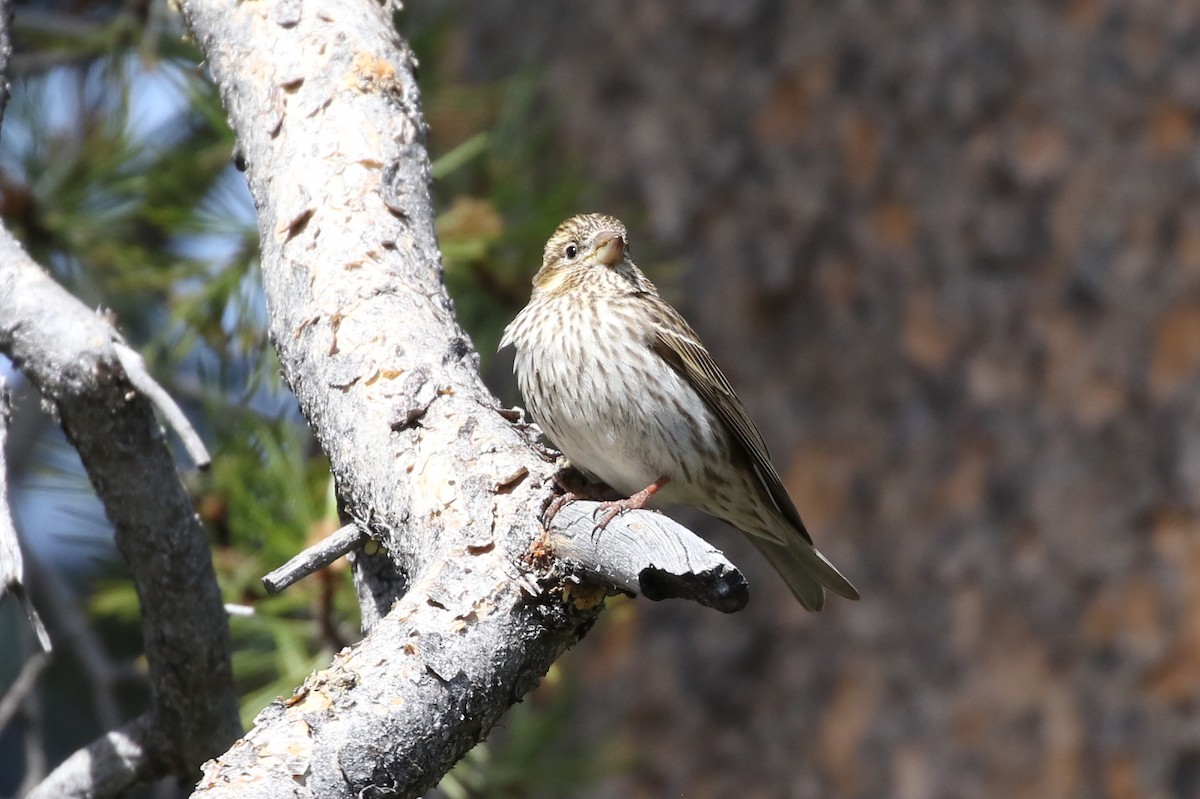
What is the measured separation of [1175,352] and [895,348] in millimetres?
1219

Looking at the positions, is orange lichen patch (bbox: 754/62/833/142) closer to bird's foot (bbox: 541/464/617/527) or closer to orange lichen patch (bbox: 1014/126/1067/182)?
orange lichen patch (bbox: 1014/126/1067/182)

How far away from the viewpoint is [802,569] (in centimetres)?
365

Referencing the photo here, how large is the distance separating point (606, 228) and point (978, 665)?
318 centimetres

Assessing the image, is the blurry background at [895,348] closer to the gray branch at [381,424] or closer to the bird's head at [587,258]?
the bird's head at [587,258]

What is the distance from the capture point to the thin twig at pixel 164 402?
211 centimetres

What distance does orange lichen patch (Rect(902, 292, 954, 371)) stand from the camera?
6199mm

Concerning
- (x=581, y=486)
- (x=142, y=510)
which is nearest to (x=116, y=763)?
(x=142, y=510)

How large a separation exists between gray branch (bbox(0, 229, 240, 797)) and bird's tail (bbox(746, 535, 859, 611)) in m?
1.56

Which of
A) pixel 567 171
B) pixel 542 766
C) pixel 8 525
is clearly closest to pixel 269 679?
pixel 542 766

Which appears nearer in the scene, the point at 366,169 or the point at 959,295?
the point at 366,169

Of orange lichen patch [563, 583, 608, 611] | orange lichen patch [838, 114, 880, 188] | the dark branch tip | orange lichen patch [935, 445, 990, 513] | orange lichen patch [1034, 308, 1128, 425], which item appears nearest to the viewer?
the dark branch tip

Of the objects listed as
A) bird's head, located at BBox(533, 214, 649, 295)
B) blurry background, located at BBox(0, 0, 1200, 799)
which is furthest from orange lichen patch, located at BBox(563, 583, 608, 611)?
blurry background, located at BBox(0, 0, 1200, 799)

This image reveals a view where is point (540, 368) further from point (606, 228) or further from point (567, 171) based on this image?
point (567, 171)

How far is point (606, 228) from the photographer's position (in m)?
3.88
